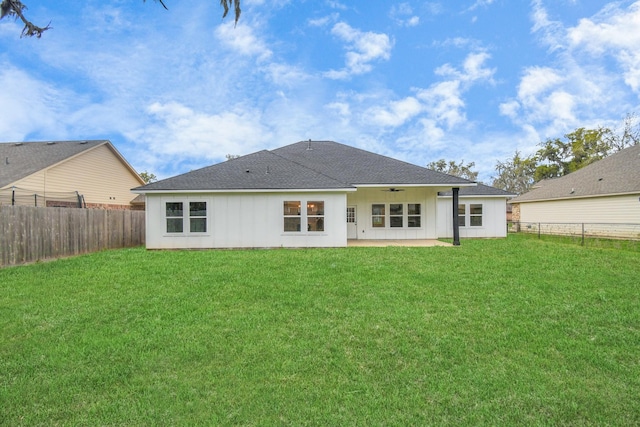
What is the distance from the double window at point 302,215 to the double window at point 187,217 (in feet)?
10.4

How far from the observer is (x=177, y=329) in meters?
4.09

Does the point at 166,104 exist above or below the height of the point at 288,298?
above

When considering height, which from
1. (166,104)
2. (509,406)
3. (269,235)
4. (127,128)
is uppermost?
(166,104)

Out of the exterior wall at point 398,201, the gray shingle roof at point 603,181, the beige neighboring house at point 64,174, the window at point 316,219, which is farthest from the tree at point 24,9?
the gray shingle roof at point 603,181

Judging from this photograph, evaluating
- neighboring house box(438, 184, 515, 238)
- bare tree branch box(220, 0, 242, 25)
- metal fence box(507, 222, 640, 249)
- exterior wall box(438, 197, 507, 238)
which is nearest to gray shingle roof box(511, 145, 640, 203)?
metal fence box(507, 222, 640, 249)

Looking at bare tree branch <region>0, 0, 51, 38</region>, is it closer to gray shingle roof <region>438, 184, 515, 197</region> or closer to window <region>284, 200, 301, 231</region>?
window <region>284, 200, 301, 231</region>

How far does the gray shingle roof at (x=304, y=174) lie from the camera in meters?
11.7

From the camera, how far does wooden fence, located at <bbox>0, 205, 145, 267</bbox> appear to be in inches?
319

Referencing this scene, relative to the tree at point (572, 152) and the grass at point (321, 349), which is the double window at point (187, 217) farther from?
the tree at point (572, 152)

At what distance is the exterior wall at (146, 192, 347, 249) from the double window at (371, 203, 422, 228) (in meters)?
3.64

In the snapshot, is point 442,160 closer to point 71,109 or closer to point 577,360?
point 71,109

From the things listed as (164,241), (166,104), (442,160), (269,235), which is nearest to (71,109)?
(166,104)

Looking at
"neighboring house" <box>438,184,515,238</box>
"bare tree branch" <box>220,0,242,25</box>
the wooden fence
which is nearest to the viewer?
"bare tree branch" <box>220,0,242,25</box>

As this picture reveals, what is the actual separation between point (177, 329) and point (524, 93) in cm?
2418
